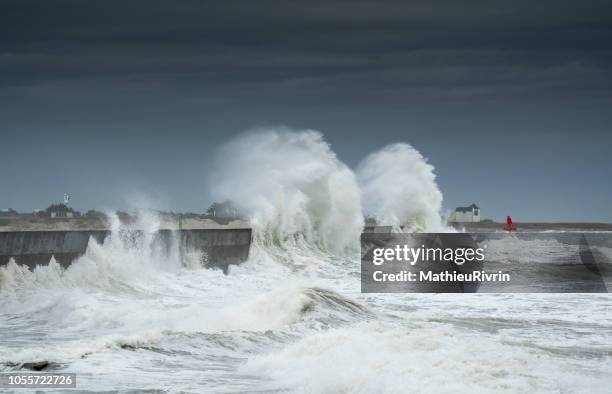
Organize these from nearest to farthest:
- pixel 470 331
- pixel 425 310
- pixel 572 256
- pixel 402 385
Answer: pixel 402 385 < pixel 470 331 < pixel 425 310 < pixel 572 256

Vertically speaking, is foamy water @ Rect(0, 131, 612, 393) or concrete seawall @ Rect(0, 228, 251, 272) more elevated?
concrete seawall @ Rect(0, 228, 251, 272)

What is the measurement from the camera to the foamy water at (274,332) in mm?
7703

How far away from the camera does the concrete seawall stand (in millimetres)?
15406

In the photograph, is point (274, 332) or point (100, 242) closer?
point (274, 332)

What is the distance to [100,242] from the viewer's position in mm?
17531

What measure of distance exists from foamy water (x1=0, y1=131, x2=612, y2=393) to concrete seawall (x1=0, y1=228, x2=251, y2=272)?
0.67 feet

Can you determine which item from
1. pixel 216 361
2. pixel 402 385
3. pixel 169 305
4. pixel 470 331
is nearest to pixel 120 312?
pixel 169 305

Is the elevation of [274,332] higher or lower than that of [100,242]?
lower

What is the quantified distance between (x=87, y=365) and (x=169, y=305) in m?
6.12

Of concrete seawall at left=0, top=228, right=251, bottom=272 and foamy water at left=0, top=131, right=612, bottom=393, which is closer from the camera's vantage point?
foamy water at left=0, top=131, right=612, bottom=393

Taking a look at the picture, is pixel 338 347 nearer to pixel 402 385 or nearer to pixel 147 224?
pixel 402 385

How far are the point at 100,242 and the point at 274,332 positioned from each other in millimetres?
7945

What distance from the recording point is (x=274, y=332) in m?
10.5

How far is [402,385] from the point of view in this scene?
7.35m
